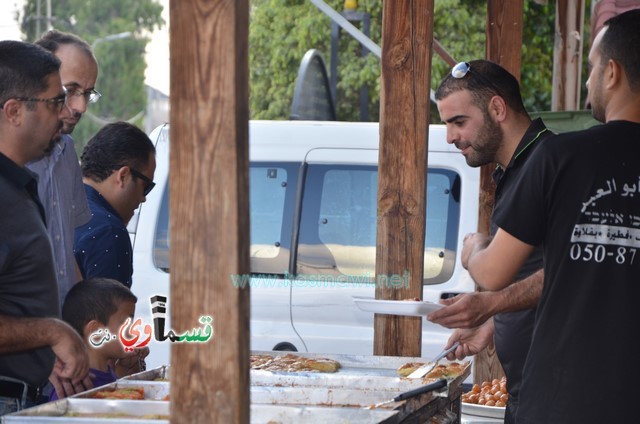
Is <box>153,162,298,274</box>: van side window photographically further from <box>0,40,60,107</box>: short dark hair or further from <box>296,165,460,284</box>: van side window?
<box>0,40,60,107</box>: short dark hair

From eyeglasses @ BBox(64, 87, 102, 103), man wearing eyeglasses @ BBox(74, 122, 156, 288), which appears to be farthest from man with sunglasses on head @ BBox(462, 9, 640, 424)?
eyeglasses @ BBox(64, 87, 102, 103)

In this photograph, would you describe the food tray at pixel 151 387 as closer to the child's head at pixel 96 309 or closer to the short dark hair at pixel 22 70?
the child's head at pixel 96 309

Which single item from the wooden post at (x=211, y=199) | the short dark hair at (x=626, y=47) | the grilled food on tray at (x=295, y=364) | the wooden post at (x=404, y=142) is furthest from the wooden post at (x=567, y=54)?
the wooden post at (x=211, y=199)

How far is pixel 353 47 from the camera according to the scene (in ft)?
53.2

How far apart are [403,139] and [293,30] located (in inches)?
483

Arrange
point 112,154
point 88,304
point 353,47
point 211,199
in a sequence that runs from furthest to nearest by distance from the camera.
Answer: point 353,47
point 112,154
point 88,304
point 211,199

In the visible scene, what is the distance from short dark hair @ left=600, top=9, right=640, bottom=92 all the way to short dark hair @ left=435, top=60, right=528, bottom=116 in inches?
38.6

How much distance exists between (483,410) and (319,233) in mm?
2409

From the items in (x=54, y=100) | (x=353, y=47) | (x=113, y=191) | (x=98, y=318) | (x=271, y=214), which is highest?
(x=353, y=47)

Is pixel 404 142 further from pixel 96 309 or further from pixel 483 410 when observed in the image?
pixel 96 309

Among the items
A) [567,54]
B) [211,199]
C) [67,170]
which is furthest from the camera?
[567,54]

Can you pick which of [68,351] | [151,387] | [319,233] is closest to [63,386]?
[151,387]

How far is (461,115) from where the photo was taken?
4191mm

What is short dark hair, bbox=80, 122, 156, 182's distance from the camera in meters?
4.58
